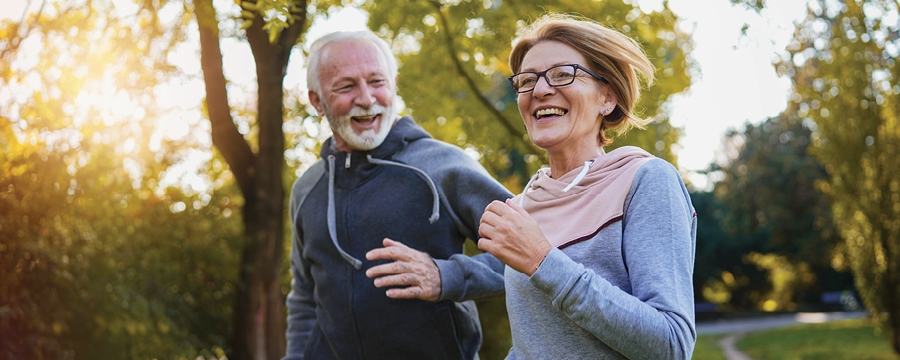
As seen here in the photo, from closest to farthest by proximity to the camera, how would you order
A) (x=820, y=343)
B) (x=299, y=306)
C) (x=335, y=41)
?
(x=335, y=41) < (x=299, y=306) < (x=820, y=343)

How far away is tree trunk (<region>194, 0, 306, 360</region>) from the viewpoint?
23.0 ft

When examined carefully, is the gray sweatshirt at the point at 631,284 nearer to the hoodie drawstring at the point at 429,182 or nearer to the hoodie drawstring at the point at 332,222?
Answer: the hoodie drawstring at the point at 429,182

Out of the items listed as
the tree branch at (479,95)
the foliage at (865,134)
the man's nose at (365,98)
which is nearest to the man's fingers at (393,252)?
the man's nose at (365,98)

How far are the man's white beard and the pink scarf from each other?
1.18m

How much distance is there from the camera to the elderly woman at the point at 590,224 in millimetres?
1851

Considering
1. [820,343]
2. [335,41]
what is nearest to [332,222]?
[335,41]

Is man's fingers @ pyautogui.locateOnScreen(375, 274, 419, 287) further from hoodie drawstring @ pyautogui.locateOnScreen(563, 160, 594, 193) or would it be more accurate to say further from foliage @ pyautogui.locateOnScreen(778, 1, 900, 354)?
foliage @ pyautogui.locateOnScreen(778, 1, 900, 354)

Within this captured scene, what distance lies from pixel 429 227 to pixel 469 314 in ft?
1.27

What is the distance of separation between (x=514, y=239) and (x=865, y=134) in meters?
14.1

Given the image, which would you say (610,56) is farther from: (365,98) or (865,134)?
(865,134)

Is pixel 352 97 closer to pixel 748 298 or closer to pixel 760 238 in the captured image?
pixel 760 238

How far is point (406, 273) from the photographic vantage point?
2871 mm

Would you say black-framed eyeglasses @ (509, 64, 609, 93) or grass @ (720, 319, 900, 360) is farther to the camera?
grass @ (720, 319, 900, 360)

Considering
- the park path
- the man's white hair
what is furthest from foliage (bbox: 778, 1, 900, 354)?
the man's white hair
